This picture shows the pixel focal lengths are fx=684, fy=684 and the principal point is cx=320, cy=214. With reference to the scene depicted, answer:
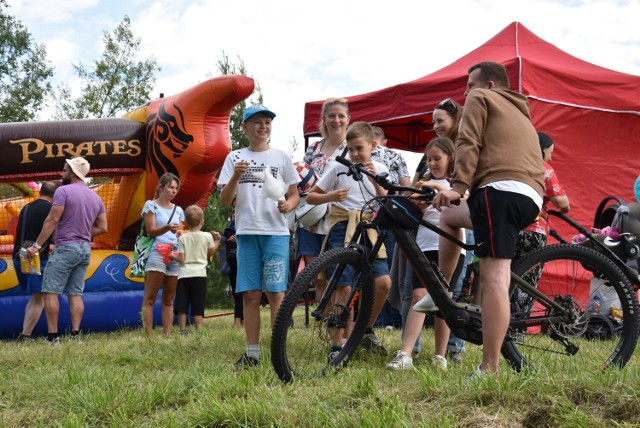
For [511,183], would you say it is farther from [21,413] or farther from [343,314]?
[21,413]

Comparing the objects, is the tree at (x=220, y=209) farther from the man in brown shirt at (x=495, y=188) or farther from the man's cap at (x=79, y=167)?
the man in brown shirt at (x=495, y=188)

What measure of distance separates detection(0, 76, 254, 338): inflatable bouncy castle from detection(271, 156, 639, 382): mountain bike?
4096 mm

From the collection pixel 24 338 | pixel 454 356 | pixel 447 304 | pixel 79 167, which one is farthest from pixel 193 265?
pixel 447 304

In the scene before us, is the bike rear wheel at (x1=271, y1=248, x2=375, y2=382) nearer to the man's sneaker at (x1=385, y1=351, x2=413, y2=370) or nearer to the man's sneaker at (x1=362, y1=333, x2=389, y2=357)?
the man's sneaker at (x1=385, y1=351, x2=413, y2=370)

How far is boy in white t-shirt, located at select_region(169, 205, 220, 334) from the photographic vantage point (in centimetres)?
709

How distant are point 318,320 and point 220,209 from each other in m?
9.58

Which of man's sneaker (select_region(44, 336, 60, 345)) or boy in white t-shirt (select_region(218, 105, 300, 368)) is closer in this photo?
boy in white t-shirt (select_region(218, 105, 300, 368))

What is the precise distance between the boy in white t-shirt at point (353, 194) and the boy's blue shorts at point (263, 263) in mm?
338

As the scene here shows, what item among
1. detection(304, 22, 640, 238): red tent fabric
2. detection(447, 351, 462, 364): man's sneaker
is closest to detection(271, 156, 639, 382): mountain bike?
detection(447, 351, 462, 364): man's sneaker

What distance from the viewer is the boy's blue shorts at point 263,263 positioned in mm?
4379

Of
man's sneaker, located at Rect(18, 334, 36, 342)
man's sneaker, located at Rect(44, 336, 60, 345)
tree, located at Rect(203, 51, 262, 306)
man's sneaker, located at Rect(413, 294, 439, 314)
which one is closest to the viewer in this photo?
man's sneaker, located at Rect(413, 294, 439, 314)

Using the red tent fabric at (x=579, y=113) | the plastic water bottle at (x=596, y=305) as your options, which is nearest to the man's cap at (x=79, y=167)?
the red tent fabric at (x=579, y=113)

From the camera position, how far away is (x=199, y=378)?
10.7 feet

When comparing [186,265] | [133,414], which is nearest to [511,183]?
[133,414]
